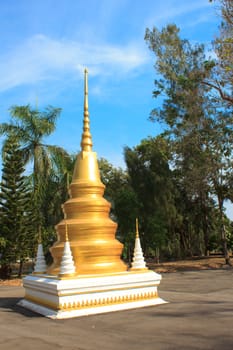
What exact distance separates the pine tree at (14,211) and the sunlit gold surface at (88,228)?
32.9ft

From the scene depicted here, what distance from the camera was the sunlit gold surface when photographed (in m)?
8.56

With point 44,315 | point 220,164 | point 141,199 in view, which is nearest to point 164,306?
point 44,315

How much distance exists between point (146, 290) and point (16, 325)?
3042 mm

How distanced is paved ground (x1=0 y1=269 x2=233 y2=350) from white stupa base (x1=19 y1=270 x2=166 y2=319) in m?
0.31

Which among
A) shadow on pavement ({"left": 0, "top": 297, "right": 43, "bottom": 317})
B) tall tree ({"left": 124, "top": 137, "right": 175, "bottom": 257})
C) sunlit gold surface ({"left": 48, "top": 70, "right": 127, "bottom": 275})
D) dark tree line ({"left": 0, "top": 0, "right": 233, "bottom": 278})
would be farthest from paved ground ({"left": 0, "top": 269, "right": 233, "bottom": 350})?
tall tree ({"left": 124, "top": 137, "right": 175, "bottom": 257})

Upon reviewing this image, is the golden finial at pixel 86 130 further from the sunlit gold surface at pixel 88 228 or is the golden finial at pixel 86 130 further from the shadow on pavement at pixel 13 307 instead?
the shadow on pavement at pixel 13 307

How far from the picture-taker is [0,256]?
19156 millimetres

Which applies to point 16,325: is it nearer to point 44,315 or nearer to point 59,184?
point 44,315

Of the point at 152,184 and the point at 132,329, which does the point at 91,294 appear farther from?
the point at 152,184

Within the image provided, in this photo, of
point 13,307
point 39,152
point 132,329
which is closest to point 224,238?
point 39,152

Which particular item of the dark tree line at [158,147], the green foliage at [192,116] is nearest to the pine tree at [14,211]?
the dark tree line at [158,147]

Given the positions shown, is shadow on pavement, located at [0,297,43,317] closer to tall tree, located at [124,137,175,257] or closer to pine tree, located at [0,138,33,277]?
pine tree, located at [0,138,33,277]

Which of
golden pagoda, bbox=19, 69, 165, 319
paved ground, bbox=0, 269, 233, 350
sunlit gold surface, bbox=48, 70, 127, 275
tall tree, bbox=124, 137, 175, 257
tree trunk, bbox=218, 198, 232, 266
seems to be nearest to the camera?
paved ground, bbox=0, 269, 233, 350

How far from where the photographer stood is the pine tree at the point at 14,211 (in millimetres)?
19062
